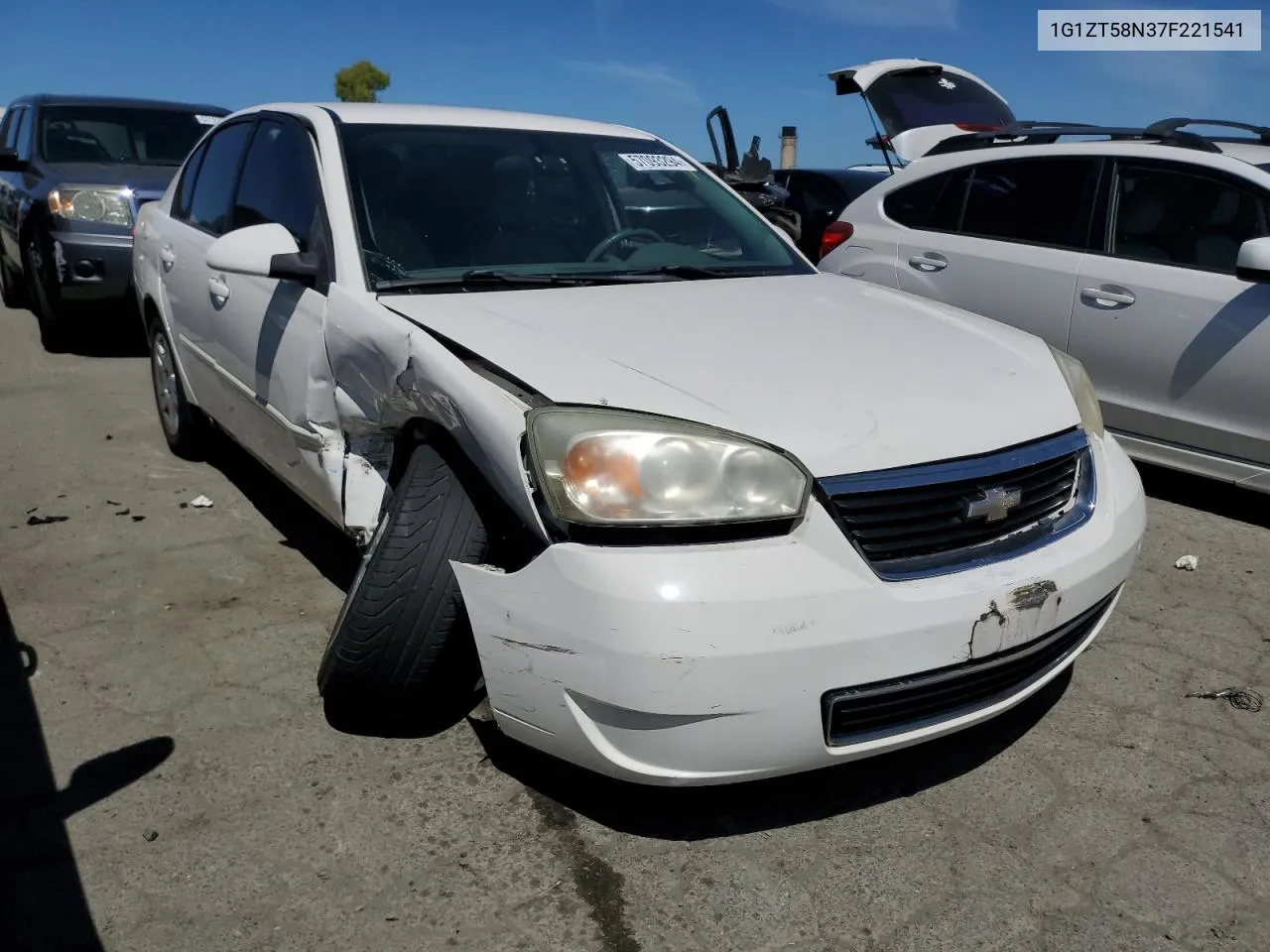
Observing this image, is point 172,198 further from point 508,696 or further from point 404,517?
point 508,696

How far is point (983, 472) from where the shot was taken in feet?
7.17

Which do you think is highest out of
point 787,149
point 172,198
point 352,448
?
point 172,198

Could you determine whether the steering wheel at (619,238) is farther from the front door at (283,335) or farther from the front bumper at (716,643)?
the front bumper at (716,643)

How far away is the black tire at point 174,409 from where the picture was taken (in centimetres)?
470

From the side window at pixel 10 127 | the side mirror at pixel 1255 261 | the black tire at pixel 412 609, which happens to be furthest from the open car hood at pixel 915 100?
the side window at pixel 10 127

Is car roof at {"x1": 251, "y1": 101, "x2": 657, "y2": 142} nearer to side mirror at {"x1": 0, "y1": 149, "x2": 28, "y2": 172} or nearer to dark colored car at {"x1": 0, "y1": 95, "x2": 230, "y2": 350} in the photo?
dark colored car at {"x1": 0, "y1": 95, "x2": 230, "y2": 350}

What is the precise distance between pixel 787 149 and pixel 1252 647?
13.3m

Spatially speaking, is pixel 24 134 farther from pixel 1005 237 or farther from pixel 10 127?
pixel 1005 237

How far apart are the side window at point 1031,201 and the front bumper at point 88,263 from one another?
5151mm

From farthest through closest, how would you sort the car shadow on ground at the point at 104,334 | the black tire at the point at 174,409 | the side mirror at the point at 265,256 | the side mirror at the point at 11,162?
the side mirror at the point at 11,162 < the car shadow on ground at the point at 104,334 < the black tire at the point at 174,409 < the side mirror at the point at 265,256

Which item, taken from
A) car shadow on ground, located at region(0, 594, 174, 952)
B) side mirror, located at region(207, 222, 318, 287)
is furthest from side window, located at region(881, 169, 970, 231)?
car shadow on ground, located at region(0, 594, 174, 952)

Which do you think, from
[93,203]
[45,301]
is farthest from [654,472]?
[45,301]

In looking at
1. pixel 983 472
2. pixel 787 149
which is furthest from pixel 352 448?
pixel 787 149

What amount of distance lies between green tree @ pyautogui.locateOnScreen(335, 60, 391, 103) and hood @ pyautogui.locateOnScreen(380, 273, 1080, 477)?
53.0m
